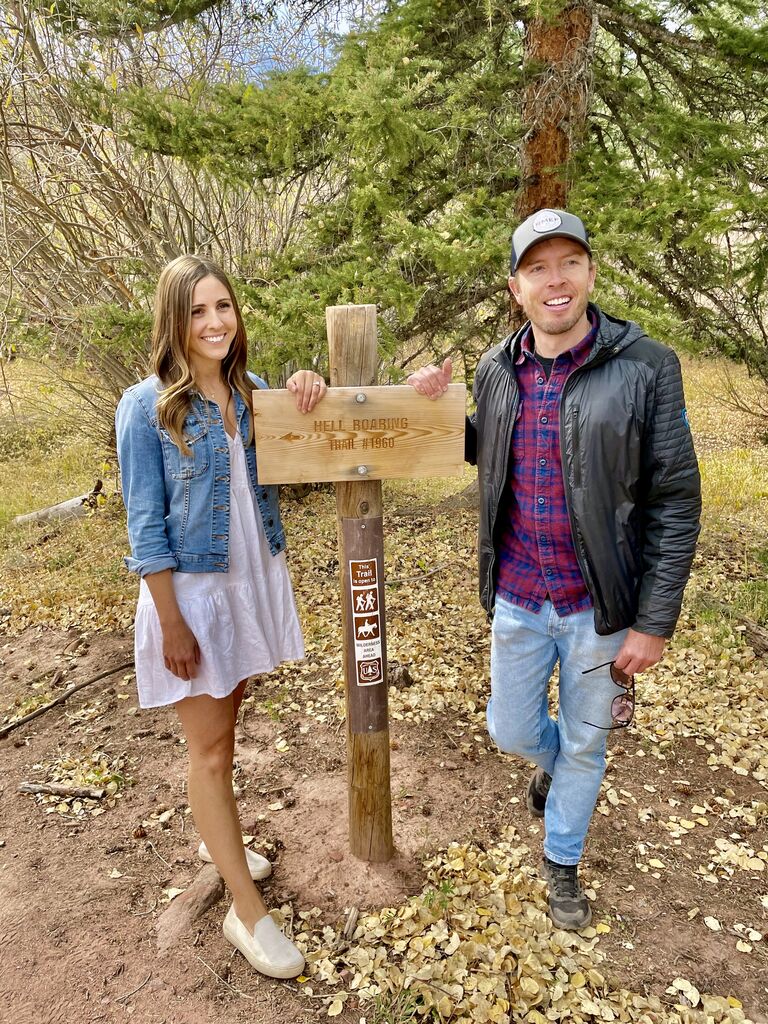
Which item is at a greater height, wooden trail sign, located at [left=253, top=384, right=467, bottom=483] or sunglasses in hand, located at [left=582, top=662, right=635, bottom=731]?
wooden trail sign, located at [left=253, top=384, right=467, bottom=483]

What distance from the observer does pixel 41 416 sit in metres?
11.5

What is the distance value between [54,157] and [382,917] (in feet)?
21.1

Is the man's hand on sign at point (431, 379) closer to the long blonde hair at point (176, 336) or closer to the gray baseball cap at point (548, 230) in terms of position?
the gray baseball cap at point (548, 230)

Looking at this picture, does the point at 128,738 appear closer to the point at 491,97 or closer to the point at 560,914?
the point at 560,914

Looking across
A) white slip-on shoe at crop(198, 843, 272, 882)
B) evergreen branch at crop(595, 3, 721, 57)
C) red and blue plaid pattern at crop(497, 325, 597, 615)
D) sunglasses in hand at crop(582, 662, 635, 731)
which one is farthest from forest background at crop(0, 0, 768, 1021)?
red and blue plaid pattern at crop(497, 325, 597, 615)

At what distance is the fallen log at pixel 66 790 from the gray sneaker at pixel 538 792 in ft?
7.55

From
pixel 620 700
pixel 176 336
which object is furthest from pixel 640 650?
pixel 176 336

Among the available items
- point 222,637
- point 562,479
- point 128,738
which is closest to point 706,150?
point 562,479

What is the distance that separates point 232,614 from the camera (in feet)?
7.82

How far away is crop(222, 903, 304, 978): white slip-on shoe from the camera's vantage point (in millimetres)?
2467

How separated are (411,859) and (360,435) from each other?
1.97m

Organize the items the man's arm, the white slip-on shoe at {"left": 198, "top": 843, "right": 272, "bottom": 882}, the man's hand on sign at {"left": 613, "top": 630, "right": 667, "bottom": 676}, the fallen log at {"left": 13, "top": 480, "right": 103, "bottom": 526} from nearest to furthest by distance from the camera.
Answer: the man's arm
the man's hand on sign at {"left": 613, "top": 630, "right": 667, "bottom": 676}
the white slip-on shoe at {"left": 198, "top": 843, "right": 272, "bottom": 882}
the fallen log at {"left": 13, "top": 480, "right": 103, "bottom": 526}

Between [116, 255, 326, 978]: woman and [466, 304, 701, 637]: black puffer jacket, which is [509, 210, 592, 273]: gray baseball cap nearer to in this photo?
[466, 304, 701, 637]: black puffer jacket

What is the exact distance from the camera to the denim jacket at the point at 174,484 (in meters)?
2.12
